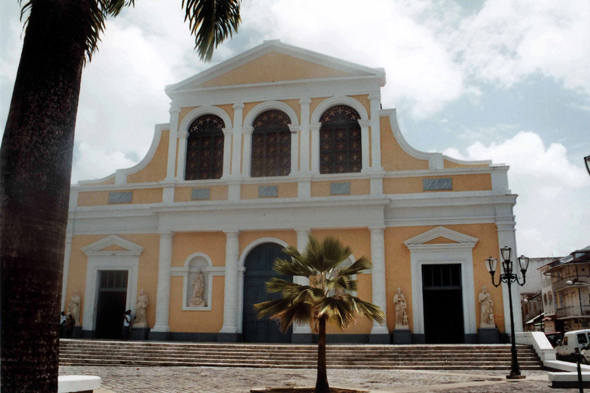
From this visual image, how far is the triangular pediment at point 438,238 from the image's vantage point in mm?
20250

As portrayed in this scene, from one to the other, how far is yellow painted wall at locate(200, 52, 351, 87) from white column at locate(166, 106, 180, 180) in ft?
5.18

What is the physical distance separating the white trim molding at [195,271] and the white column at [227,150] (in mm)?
3258

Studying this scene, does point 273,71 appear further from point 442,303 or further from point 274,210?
point 442,303

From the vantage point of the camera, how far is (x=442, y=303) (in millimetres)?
20375

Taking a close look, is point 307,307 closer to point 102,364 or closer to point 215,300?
point 102,364

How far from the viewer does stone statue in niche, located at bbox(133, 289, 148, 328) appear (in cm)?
2168

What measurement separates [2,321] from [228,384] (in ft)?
25.4

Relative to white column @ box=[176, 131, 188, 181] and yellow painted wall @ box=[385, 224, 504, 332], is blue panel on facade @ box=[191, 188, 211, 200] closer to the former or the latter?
white column @ box=[176, 131, 188, 181]

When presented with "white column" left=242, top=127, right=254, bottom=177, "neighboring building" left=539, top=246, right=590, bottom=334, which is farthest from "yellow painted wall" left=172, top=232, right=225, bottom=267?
"neighboring building" left=539, top=246, right=590, bottom=334

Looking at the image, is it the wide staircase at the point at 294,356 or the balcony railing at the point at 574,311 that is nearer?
the wide staircase at the point at 294,356

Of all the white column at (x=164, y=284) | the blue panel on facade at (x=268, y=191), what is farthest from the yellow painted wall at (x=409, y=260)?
the white column at (x=164, y=284)

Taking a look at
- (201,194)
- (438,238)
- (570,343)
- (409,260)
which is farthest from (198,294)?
(570,343)

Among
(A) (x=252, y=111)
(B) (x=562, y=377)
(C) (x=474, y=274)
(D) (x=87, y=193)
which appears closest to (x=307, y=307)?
(B) (x=562, y=377)

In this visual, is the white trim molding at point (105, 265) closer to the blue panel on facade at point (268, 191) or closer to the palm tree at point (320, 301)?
the blue panel on facade at point (268, 191)
